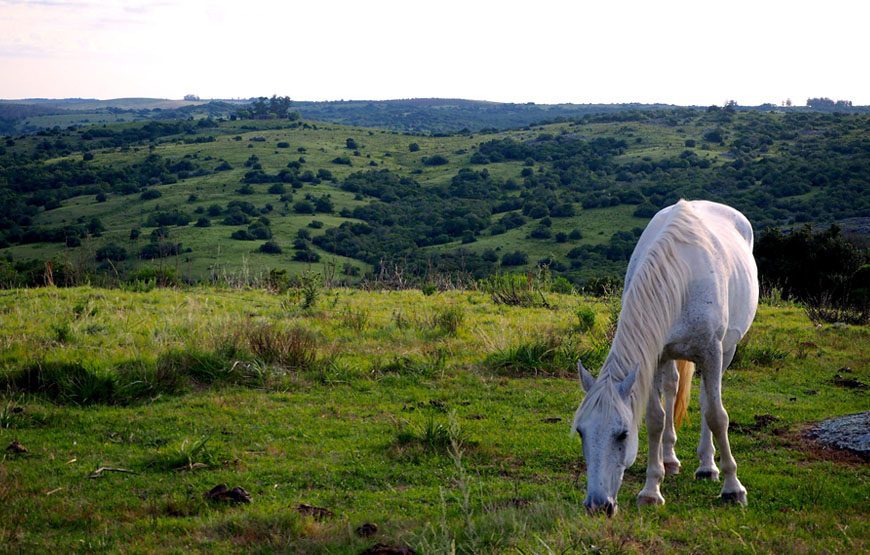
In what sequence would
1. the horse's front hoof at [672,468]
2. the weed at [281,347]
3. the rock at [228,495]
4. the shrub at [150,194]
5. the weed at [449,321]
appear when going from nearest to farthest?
1. the rock at [228,495]
2. the horse's front hoof at [672,468]
3. the weed at [281,347]
4. the weed at [449,321]
5. the shrub at [150,194]

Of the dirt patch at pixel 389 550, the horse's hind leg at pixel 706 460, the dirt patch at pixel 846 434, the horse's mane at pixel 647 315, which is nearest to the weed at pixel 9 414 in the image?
the dirt patch at pixel 389 550

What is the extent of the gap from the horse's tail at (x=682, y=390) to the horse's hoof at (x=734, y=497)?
109 cm

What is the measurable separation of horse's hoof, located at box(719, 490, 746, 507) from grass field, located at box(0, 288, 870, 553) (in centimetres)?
9

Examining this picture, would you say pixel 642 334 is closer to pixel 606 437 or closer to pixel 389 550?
pixel 606 437

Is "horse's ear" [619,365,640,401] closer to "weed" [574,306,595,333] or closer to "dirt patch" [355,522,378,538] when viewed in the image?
"dirt patch" [355,522,378,538]

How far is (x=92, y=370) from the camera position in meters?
8.57

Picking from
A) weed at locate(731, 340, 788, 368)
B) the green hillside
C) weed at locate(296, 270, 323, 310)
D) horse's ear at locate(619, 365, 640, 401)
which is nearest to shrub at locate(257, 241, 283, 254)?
the green hillside

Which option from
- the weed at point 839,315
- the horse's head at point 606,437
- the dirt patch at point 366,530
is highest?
the horse's head at point 606,437

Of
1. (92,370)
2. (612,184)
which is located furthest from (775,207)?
(92,370)

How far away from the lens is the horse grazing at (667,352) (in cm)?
477

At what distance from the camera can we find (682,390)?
22.7ft

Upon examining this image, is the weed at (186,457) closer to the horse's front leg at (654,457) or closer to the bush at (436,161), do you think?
the horse's front leg at (654,457)

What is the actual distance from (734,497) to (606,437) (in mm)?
1848

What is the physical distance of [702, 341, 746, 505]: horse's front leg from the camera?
18.8 feet
